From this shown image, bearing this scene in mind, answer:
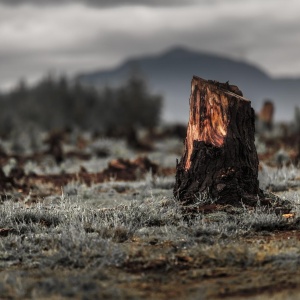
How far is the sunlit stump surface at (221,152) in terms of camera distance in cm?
816

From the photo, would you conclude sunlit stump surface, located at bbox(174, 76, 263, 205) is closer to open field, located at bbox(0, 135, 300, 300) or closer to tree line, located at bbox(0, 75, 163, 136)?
open field, located at bbox(0, 135, 300, 300)

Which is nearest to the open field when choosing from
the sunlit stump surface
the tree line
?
the sunlit stump surface

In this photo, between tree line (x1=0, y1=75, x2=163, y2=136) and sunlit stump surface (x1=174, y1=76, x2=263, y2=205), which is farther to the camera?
tree line (x1=0, y1=75, x2=163, y2=136)

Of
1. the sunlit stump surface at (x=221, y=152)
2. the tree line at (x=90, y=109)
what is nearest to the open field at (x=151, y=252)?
the sunlit stump surface at (x=221, y=152)

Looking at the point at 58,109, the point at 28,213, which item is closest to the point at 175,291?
the point at 28,213

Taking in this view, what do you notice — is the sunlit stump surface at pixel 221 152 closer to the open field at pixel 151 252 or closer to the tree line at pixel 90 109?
the open field at pixel 151 252

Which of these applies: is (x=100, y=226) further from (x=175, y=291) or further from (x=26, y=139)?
(x=26, y=139)

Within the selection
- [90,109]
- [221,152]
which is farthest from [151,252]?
[90,109]

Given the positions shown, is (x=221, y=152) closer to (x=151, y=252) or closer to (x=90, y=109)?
(x=151, y=252)

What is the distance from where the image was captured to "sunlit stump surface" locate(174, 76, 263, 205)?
321 inches

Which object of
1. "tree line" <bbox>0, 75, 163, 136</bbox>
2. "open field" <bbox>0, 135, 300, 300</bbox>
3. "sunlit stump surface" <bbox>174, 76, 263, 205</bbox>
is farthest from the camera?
"tree line" <bbox>0, 75, 163, 136</bbox>

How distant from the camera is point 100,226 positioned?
275 inches

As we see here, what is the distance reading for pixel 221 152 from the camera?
8.19 metres

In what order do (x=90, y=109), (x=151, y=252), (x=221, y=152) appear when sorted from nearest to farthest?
Answer: (x=151, y=252) < (x=221, y=152) < (x=90, y=109)
